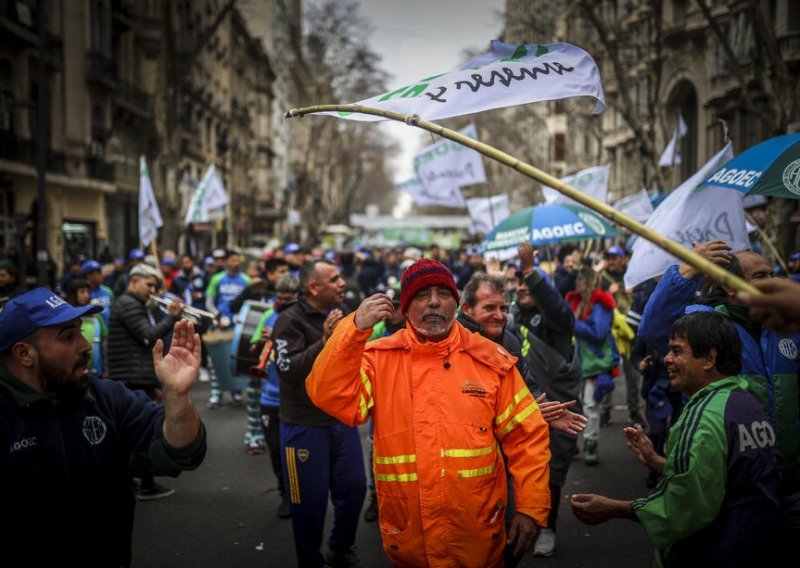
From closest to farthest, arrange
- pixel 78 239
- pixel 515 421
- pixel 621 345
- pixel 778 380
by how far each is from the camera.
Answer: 1. pixel 515 421
2. pixel 778 380
3. pixel 621 345
4. pixel 78 239

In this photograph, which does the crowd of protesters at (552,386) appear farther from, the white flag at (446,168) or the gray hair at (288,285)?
the white flag at (446,168)

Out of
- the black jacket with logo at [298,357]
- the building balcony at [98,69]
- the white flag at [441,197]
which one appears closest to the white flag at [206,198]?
the white flag at [441,197]

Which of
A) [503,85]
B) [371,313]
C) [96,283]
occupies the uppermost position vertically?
[503,85]

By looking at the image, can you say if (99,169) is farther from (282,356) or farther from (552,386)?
(552,386)

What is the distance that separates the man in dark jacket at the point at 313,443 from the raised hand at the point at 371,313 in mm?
1442

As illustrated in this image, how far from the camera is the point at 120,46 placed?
102ft

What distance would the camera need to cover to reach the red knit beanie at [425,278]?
124 inches

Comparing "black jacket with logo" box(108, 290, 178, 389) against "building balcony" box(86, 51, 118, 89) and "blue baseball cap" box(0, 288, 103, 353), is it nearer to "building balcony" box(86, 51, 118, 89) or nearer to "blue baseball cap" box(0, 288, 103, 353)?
"blue baseball cap" box(0, 288, 103, 353)

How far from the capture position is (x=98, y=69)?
27.4 meters

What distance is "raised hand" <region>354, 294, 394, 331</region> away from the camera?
113 inches

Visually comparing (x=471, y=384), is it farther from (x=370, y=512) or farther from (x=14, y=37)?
(x=14, y=37)

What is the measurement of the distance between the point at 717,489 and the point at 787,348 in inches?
45.6

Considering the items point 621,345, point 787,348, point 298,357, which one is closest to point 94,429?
point 298,357

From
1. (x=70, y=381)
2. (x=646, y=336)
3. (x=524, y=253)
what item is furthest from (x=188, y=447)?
(x=646, y=336)
